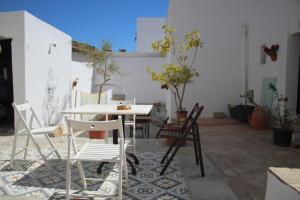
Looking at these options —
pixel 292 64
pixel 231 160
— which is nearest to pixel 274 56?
pixel 292 64

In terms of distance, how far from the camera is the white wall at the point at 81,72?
976cm

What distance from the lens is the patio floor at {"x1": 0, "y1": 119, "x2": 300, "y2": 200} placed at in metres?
3.27

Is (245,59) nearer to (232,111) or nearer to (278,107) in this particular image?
(232,111)

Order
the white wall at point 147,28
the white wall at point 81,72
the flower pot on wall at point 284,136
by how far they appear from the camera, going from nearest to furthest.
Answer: the flower pot on wall at point 284,136
the white wall at point 81,72
the white wall at point 147,28

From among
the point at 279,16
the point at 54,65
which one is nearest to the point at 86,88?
the point at 54,65

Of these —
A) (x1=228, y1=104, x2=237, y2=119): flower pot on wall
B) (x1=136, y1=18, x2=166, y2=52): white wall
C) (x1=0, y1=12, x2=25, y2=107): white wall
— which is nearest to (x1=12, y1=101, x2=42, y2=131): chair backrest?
(x1=0, y1=12, x2=25, y2=107): white wall

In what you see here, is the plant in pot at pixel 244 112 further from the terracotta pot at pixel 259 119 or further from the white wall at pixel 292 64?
the white wall at pixel 292 64

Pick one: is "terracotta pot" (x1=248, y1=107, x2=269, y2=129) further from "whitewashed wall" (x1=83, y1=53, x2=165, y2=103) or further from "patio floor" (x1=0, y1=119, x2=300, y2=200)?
"whitewashed wall" (x1=83, y1=53, x2=165, y2=103)

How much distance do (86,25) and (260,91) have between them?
10.7 meters

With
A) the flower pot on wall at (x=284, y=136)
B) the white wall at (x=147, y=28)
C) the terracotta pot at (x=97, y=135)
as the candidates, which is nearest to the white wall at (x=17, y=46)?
the terracotta pot at (x=97, y=135)

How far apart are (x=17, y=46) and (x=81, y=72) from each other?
439 centimetres

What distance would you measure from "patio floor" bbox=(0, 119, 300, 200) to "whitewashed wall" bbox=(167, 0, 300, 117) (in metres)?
1.79

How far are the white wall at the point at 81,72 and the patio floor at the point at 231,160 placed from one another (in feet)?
13.5

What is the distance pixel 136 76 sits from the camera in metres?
13.4
